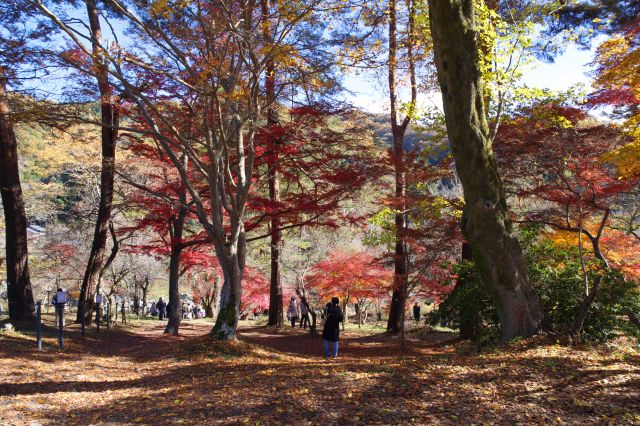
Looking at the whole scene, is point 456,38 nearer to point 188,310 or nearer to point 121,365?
point 121,365

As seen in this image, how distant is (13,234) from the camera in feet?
34.5

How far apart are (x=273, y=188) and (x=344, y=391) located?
932 cm

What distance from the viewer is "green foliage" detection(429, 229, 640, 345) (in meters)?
6.24

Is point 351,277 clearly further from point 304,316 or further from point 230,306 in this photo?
point 230,306

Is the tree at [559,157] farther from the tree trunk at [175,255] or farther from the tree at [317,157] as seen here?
the tree trunk at [175,255]

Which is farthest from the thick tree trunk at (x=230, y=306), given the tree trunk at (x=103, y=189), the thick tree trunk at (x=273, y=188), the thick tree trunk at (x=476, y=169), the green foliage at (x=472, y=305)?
the tree trunk at (x=103, y=189)

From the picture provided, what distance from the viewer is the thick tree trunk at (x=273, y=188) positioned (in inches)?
387

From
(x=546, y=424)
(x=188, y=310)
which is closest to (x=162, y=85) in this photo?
(x=546, y=424)

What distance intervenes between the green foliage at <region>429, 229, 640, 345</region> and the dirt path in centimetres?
69

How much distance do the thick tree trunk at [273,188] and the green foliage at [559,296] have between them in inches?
177

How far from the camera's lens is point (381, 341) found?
13.0 meters

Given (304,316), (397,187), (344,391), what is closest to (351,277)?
(304,316)

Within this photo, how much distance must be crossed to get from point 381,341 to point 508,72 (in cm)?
843

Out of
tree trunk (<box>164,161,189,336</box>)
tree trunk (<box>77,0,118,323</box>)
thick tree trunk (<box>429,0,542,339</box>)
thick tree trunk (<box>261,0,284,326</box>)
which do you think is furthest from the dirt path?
tree trunk (<box>77,0,118,323</box>)
